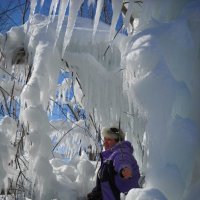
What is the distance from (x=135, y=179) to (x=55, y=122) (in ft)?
10.8

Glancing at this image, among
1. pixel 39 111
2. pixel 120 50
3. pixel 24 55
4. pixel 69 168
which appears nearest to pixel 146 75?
pixel 120 50

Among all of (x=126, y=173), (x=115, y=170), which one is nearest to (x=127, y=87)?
(x=126, y=173)

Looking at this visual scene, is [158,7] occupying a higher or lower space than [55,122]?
higher

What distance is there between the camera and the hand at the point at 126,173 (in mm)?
3389

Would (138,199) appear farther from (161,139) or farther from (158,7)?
(158,7)

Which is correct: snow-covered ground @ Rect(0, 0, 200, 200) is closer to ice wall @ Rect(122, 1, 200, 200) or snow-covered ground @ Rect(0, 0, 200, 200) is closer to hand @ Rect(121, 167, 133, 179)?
ice wall @ Rect(122, 1, 200, 200)

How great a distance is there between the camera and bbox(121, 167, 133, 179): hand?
339cm

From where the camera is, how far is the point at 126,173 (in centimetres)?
339

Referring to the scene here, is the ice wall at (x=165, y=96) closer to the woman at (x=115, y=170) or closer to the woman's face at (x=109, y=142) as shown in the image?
the woman at (x=115, y=170)

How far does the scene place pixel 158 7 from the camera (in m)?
2.94

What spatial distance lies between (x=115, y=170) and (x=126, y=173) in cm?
20

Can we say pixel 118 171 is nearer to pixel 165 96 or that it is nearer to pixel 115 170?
pixel 115 170

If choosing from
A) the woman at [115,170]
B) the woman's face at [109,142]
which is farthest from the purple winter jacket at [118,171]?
the woman's face at [109,142]

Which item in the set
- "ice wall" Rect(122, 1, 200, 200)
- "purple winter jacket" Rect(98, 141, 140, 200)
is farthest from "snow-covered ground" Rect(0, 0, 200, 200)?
"purple winter jacket" Rect(98, 141, 140, 200)
